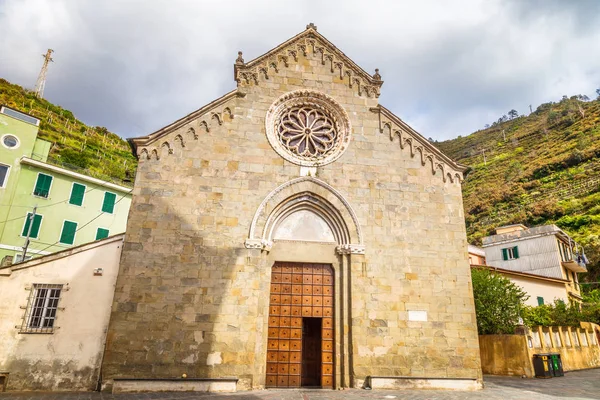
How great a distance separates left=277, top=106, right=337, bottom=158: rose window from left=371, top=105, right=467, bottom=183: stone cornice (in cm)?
206

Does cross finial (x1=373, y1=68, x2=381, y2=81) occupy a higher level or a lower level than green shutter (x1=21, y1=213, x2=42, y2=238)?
higher

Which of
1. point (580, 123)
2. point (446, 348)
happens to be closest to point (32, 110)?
point (446, 348)

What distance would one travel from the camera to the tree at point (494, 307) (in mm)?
18109

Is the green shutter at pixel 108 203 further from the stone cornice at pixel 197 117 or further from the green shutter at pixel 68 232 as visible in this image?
the stone cornice at pixel 197 117

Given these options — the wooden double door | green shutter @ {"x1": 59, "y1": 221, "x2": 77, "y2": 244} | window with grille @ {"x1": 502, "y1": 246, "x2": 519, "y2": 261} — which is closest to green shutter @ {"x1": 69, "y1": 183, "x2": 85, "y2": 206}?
green shutter @ {"x1": 59, "y1": 221, "x2": 77, "y2": 244}

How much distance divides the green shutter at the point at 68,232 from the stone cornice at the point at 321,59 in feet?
58.1

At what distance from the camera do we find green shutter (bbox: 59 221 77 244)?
2516 cm

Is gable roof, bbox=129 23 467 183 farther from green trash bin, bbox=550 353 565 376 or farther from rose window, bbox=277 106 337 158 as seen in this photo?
green trash bin, bbox=550 353 565 376

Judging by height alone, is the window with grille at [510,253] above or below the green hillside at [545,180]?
below

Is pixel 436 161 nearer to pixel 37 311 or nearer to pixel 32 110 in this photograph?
pixel 37 311

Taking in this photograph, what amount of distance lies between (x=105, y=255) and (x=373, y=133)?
10.7m

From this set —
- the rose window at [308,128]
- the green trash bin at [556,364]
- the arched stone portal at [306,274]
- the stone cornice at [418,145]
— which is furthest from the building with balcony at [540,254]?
the rose window at [308,128]

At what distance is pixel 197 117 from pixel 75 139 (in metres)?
56.5

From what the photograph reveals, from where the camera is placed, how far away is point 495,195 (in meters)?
70.4
